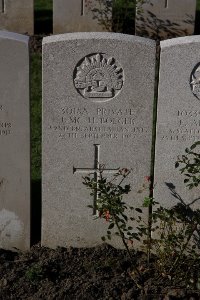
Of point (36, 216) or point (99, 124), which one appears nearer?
point (99, 124)

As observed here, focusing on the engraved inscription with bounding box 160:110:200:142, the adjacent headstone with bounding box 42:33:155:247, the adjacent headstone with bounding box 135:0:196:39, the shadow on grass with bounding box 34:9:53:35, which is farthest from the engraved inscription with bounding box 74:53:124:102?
the shadow on grass with bounding box 34:9:53:35

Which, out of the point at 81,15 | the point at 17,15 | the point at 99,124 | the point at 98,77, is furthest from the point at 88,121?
the point at 17,15

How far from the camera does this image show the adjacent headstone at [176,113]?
480 cm

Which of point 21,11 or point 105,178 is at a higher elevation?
point 21,11

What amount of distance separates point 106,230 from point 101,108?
3.23 ft

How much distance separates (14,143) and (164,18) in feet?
18.2

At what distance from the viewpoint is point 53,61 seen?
15.8 feet

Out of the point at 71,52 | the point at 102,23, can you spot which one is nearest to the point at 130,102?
the point at 71,52

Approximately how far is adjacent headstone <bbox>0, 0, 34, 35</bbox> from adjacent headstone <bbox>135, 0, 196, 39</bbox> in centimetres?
156

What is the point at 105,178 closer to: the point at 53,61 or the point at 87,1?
the point at 53,61

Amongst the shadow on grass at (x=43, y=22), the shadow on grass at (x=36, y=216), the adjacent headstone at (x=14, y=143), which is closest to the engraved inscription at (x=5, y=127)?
the adjacent headstone at (x=14, y=143)

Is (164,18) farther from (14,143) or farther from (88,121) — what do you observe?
(14,143)

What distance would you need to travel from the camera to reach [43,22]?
35.4ft

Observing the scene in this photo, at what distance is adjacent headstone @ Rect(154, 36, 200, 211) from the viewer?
15.7ft
